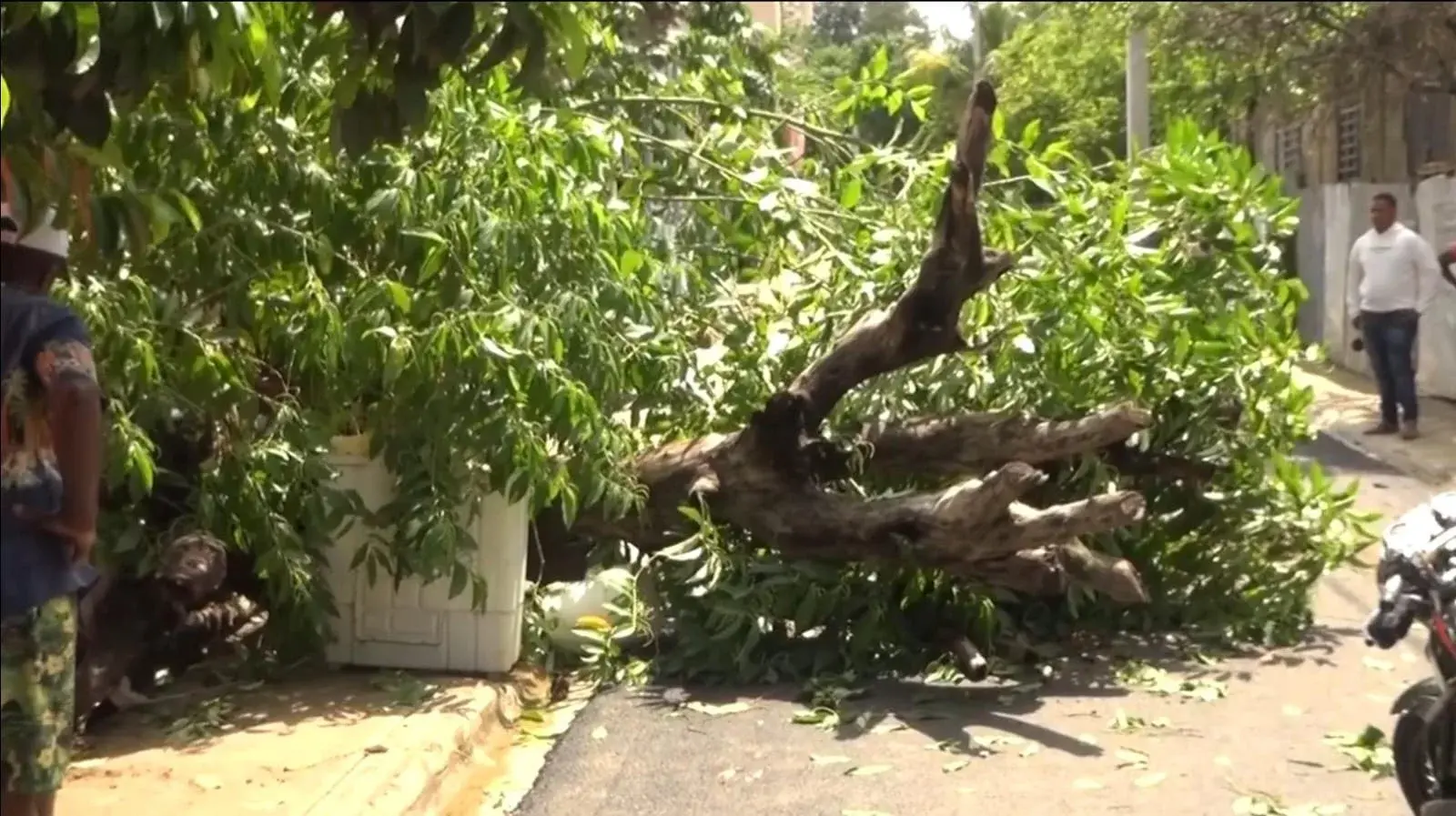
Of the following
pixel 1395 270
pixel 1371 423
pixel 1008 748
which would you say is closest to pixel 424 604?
pixel 1008 748

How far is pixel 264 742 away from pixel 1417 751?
360cm

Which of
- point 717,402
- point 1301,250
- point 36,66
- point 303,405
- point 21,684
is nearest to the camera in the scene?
point 36,66

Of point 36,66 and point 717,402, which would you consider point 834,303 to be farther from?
point 36,66

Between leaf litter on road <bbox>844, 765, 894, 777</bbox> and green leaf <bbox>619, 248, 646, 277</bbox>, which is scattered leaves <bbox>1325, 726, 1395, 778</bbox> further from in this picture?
green leaf <bbox>619, 248, 646, 277</bbox>

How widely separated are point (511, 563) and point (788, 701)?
1197mm

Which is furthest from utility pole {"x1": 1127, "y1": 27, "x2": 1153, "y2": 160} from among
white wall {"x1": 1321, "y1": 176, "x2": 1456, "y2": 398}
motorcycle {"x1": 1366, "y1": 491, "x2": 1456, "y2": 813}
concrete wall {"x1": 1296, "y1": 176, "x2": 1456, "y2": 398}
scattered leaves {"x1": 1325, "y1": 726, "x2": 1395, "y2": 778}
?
motorcycle {"x1": 1366, "y1": 491, "x2": 1456, "y2": 813}

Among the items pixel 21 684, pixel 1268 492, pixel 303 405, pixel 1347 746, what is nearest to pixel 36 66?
pixel 21 684

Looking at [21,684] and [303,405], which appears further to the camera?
[303,405]

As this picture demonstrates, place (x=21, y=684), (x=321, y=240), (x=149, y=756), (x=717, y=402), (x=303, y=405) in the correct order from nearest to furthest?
(x=21, y=684), (x=149, y=756), (x=321, y=240), (x=303, y=405), (x=717, y=402)

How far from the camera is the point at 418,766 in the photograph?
553 centimetres

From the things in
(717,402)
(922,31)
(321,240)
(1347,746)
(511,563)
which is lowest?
(1347,746)

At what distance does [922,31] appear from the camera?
→ 31.6ft

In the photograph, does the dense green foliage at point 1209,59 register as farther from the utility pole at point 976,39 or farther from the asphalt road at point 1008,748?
the asphalt road at point 1008,748

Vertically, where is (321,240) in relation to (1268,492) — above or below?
above
